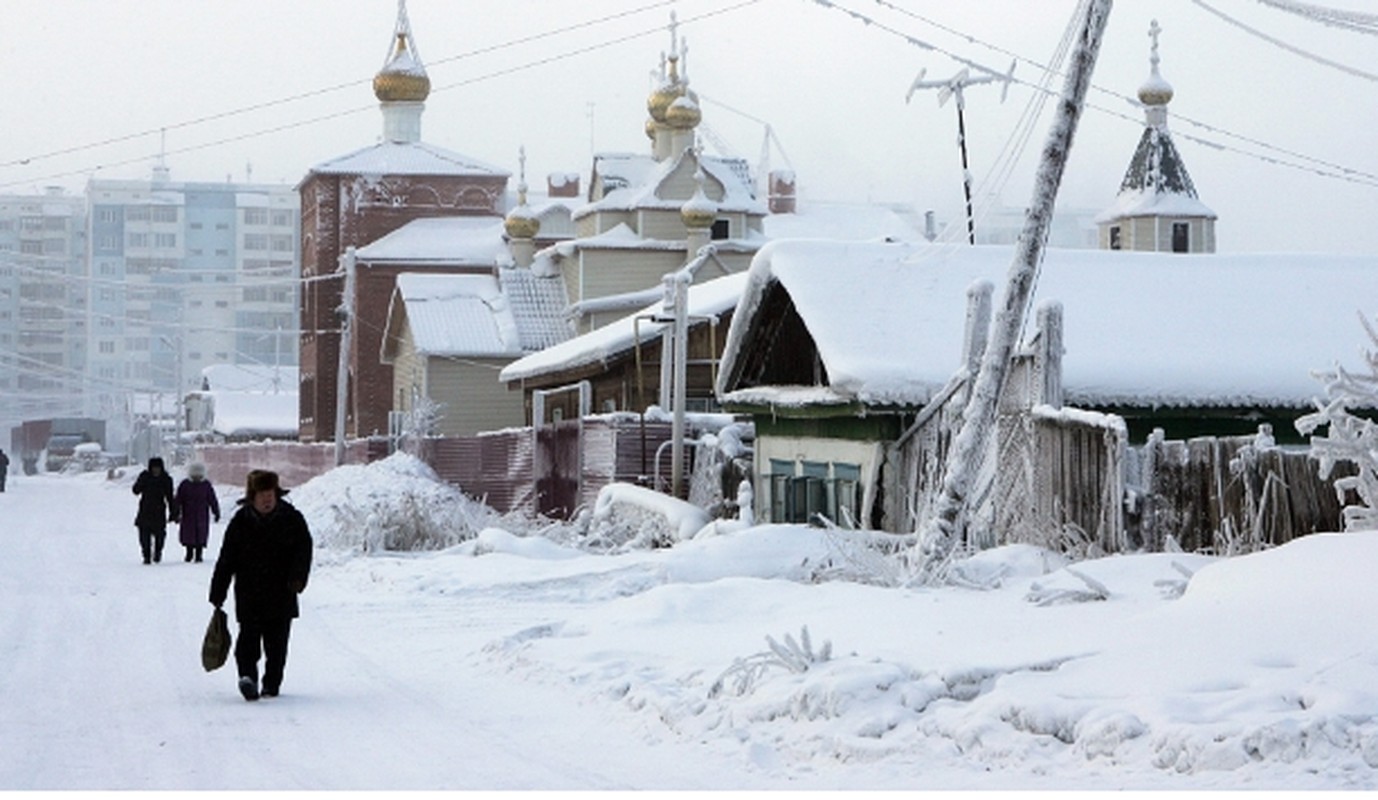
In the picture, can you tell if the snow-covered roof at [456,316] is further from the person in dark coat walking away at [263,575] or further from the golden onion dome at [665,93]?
the person in dark coat walking away at [263,575]

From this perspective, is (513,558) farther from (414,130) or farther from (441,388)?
(414,130)

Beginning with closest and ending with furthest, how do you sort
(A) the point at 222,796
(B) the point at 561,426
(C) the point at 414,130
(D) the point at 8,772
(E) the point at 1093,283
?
(A) the point at 222,796 < (D) the point at 8,772 < (E) the point at 1093,283 < (B) the point at 561,426 < (C) the point at 414,130

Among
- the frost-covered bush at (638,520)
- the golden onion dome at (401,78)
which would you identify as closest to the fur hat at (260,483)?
the frost-covered bush at (638,520)

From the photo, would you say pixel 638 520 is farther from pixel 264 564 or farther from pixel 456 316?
pixel 456 316

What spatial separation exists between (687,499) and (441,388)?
2891 centimetres

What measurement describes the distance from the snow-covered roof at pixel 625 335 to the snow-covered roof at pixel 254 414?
57891 millimetres

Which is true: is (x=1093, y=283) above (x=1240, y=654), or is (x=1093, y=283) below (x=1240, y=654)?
above

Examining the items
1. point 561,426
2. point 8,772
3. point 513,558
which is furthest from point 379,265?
point 8,772

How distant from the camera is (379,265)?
68.8 m

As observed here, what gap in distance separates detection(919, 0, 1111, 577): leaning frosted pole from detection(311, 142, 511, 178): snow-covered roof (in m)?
56.9

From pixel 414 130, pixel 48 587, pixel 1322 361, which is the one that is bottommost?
pixel 48 587

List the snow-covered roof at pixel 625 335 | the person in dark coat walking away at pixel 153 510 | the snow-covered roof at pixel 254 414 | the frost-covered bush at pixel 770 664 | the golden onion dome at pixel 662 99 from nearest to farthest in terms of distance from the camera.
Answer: the frost-covered bush at pixel 770 664, the person in dark coat walking away at pixel 153 510, the snow-covered roof at pixel 625 335, the golden onion dome at pixel 662 99, the snow-covered roof at pixel 254 414

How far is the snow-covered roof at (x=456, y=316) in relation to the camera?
57844 mm

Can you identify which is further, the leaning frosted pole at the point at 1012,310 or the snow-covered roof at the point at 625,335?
the snow-covered roof at the point at 625,335
